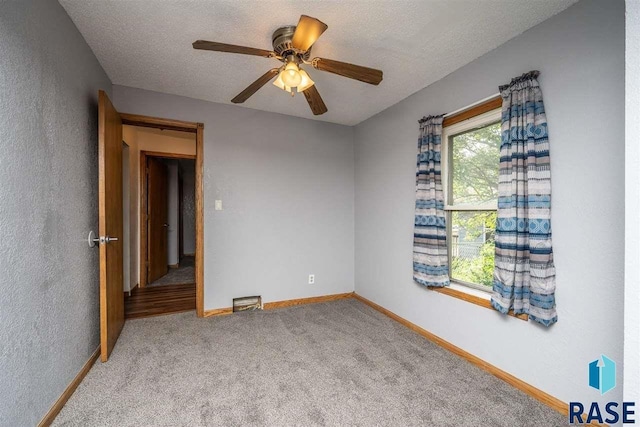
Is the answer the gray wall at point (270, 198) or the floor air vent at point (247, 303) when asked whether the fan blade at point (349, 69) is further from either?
the floor air vent at point (247, 303)

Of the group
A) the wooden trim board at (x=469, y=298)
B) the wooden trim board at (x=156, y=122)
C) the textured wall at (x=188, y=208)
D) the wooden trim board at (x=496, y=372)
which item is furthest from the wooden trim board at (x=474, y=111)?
the textured wall at (x=188, y=208)

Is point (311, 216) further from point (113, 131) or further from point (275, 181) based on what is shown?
point (113, 131)

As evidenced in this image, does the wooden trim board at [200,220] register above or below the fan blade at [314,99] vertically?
below

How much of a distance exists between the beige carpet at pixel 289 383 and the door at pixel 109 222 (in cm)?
25

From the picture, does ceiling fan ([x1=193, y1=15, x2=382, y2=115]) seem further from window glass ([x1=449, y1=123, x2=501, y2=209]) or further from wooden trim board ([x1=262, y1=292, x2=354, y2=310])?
wooden trim board ([x1=262, y1=292, x2=354, y2=310])

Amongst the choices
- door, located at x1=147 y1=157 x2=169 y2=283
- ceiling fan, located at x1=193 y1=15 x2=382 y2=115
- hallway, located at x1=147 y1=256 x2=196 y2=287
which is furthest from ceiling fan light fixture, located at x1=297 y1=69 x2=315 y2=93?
hallway, located at x1=147 y1=256 x2=196 y2=287

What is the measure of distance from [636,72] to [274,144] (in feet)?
9.51

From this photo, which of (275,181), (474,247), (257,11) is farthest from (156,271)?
(474,247)

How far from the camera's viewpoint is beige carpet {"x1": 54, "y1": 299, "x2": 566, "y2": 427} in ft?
4.98

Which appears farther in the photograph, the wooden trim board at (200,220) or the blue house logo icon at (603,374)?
the wooden trim board at (200,220)

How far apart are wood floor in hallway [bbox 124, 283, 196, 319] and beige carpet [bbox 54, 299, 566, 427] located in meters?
0.42

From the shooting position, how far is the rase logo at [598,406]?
141 cm

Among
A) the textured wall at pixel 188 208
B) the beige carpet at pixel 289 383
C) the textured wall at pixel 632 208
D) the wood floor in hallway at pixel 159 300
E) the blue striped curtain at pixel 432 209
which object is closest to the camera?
the textured wall at pixel 632 208

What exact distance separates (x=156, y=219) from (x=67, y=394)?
134 inches
